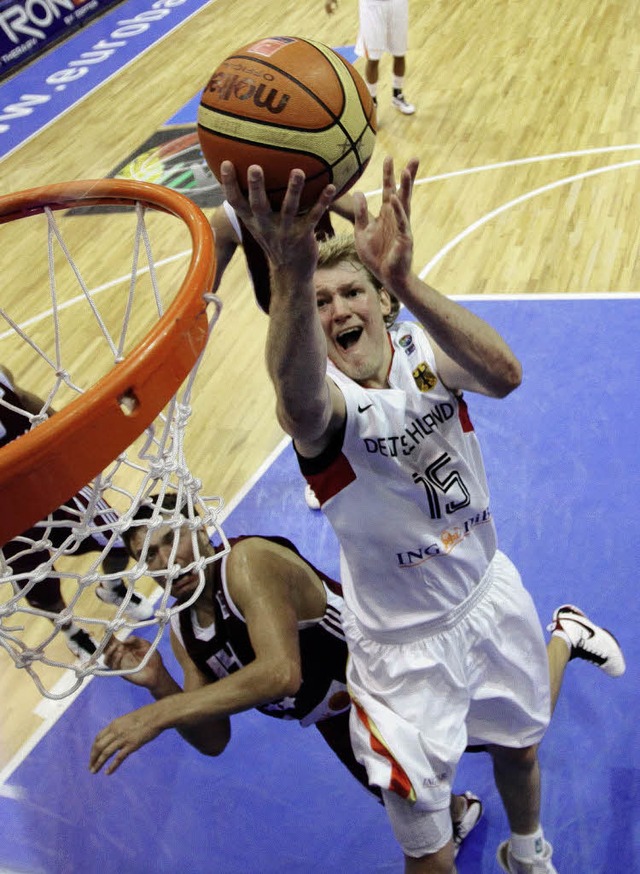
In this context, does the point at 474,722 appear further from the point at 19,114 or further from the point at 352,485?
the point at 19,114

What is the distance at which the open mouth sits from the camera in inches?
86.5

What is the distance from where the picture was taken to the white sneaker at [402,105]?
25.0ft

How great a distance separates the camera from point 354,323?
221cm

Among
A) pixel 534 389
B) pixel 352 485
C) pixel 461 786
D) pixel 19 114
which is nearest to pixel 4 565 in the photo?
pixel 352 485

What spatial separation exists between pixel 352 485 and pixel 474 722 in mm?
841

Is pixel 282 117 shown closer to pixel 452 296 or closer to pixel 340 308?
pixel 340 308

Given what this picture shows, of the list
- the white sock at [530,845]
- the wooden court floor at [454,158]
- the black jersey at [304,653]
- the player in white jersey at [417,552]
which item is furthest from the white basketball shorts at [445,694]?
the wooden court floor at [454,158]

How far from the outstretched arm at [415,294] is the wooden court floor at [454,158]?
4.04 ft

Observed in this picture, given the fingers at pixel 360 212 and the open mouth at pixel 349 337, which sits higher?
the fingers at pixel 360 212

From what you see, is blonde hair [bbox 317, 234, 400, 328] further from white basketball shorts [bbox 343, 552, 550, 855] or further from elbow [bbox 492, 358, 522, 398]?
white basketball shorts [bbox 343, 552, 550, 855]

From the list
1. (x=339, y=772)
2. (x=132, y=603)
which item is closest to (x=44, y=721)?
(x=132, y=603)

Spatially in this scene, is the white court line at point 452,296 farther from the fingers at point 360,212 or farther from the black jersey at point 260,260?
the fingers at point 360,212

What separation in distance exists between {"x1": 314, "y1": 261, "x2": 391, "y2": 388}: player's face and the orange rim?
379 millimetres

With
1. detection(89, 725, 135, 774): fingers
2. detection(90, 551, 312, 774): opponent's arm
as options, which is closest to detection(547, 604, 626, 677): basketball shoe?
detection(90, 551, 312, 774): opponent's arm
